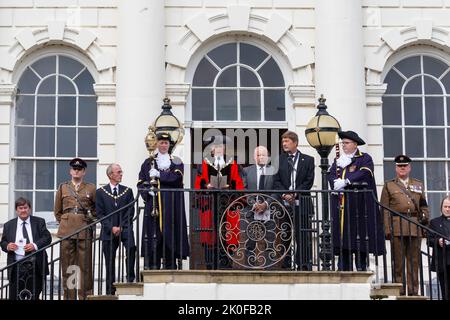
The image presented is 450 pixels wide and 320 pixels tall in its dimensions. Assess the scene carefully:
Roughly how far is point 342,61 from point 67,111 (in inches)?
196

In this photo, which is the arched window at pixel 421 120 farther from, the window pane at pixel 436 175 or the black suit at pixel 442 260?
the black suit at pixel 442 260

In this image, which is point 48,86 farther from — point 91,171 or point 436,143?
point 436,143

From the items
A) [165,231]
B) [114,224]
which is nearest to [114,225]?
[114,224]

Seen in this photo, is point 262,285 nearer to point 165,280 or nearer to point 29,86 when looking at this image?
point 165,280

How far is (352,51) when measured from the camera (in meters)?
23.2

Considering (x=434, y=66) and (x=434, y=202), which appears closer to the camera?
(x=434, y=202)

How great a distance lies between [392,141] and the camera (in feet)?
77.9

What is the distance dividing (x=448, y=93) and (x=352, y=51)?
81.5 inches

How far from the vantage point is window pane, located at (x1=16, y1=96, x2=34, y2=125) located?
23656mm

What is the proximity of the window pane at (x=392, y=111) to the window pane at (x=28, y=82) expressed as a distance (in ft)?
20.6

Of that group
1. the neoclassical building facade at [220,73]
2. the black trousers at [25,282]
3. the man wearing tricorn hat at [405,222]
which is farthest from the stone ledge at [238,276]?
the neoclassical building facade at [220,73]

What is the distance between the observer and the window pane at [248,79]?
2388 centimetres

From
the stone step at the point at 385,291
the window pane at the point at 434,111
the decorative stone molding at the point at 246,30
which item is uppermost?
the decorative stone molding at the point at 246,30

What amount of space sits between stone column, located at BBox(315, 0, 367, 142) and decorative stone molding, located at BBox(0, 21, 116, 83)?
381 centimetres
